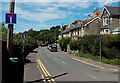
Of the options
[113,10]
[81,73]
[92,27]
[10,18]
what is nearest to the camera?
[10,18]

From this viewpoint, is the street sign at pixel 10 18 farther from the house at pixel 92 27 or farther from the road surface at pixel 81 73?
the house at pixel 92 27

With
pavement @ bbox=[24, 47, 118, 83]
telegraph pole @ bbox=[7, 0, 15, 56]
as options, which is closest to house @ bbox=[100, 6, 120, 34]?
pavement @ bbox=[24, 47, 118, 83]

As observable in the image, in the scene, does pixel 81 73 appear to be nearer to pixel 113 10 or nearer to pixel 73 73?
pixel 73 73

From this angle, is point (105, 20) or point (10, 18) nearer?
point (10, 18)

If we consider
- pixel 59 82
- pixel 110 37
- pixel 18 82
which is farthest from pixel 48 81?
pixel 110 37

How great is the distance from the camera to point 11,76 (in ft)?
34.7

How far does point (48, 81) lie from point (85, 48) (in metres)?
18.6

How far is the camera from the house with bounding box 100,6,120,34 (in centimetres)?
3409

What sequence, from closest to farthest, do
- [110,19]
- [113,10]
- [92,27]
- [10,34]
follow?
[10,34], [110,19], [113,10], [92,27]

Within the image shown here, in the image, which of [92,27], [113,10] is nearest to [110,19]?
[113,10]

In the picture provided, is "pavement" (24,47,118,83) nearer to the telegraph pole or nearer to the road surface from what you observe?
the road surface

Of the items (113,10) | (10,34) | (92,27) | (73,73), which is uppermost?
(113,10)

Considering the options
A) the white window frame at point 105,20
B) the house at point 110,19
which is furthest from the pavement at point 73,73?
the white window frame at point 105,20

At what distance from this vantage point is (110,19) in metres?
34.4
